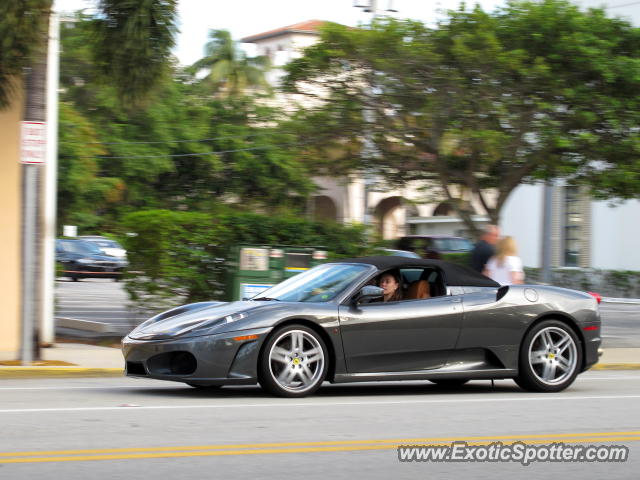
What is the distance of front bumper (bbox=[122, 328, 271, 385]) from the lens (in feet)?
29.1

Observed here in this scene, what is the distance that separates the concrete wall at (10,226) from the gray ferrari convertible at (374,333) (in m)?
4.73

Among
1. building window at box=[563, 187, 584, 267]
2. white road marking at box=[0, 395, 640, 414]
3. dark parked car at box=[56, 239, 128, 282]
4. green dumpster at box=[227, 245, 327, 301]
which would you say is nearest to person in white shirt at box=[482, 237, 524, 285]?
white road marking at box=[0, 395, 640, 414]

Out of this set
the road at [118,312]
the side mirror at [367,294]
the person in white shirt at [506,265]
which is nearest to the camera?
the side mirror at [367,294]

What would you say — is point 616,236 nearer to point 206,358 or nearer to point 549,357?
point 549,357

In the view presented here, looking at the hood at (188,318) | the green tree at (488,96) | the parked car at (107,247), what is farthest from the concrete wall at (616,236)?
the hood at (188,318)

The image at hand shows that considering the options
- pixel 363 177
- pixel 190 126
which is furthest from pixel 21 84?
pixel 190 126

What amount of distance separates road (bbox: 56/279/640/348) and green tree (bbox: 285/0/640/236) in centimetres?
347

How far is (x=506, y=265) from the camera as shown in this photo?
12.6 meters

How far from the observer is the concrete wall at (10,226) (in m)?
13.4

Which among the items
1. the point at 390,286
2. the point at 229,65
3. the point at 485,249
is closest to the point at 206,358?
the point at 390,286

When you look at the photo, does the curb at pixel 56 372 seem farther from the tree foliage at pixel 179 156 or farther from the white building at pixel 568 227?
the tree foliage at pixel 179 156

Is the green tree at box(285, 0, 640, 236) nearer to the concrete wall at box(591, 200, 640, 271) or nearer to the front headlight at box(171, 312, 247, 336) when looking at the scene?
the front headlight at box(171, 312, 247, 336)

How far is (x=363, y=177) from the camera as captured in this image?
19.0m

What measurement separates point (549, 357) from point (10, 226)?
295 inches
